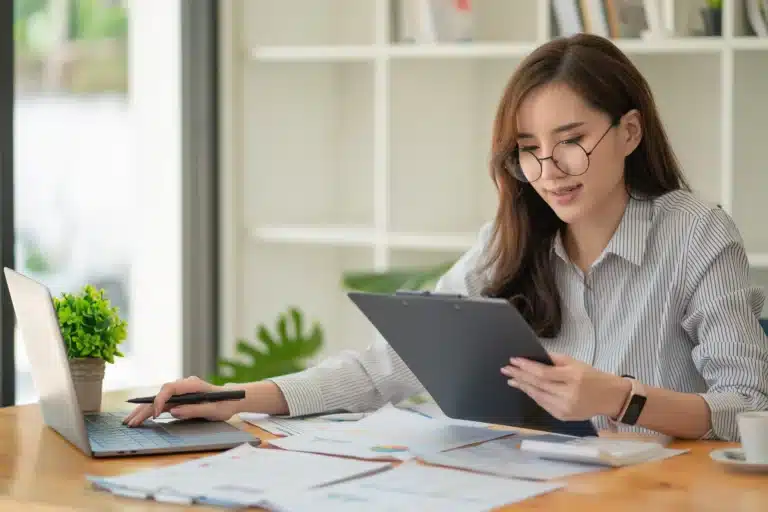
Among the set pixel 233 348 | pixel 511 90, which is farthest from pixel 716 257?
pixel 233 348

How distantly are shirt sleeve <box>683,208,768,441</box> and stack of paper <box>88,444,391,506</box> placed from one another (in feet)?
2.00

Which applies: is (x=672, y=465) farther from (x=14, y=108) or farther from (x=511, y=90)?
(x=14, y=108)

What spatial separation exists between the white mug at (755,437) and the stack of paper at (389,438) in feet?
1.19

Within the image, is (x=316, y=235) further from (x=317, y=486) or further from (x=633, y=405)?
(x=317, y=486)

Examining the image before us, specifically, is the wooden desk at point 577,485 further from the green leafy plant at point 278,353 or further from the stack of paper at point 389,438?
the green leafy plant at point 278,353

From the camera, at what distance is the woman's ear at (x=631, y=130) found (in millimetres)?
2049

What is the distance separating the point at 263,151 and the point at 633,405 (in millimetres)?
2332

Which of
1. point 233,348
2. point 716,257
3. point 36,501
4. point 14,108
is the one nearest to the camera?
point 36,501

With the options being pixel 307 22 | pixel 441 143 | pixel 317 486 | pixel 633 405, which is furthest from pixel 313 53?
pixel 317 486

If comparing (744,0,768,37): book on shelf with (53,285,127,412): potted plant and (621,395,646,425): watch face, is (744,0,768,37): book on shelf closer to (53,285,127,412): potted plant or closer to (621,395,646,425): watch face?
(621,395,646,425): watch face

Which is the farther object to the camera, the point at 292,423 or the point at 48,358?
the point at 292,423

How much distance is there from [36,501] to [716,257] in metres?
1.16

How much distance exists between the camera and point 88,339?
1892mm

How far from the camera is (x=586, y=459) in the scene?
1483 millimetres
